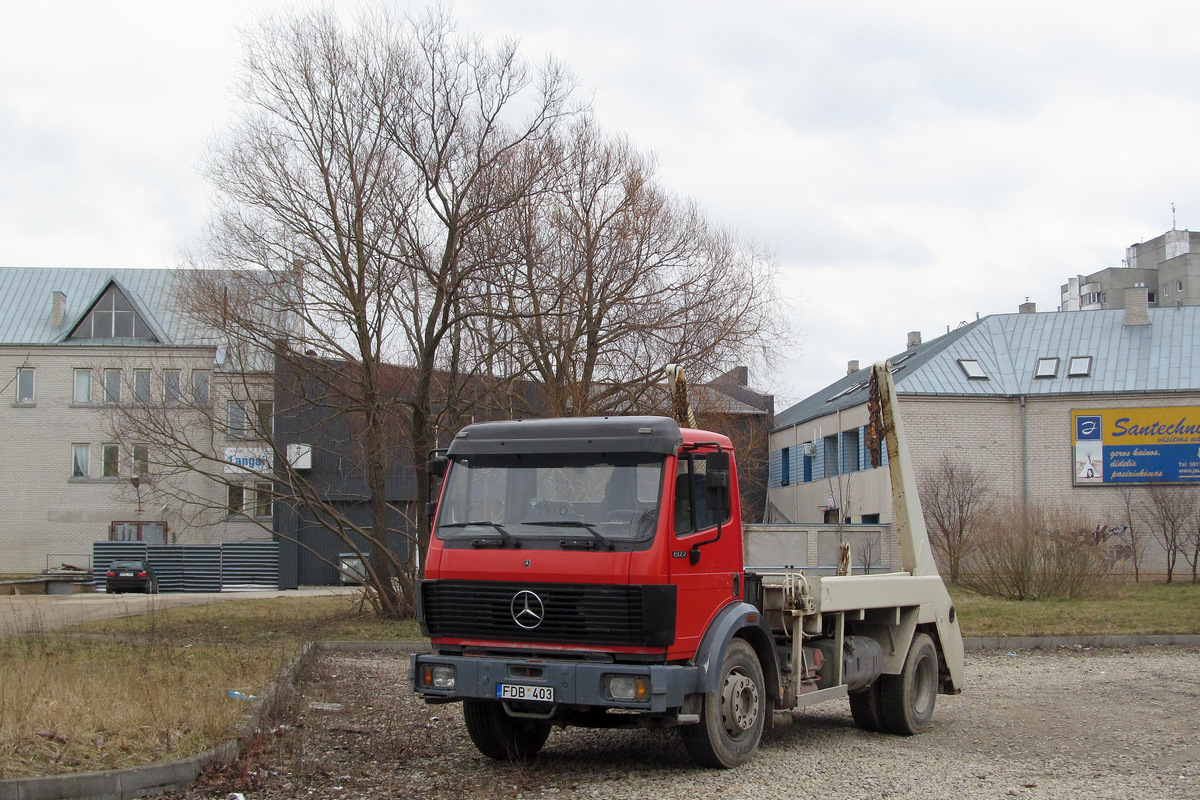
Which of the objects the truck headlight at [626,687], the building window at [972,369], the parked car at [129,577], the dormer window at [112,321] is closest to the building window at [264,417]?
the truck headlight at [626,687]

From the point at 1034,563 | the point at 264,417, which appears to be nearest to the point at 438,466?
the point at 264,417

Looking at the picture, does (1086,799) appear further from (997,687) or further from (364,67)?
(364,67)

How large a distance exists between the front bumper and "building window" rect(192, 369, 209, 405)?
1387 cm

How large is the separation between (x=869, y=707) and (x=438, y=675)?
443 cm

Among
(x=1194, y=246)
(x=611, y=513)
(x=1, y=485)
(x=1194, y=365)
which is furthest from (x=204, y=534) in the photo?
(x=1194, y=246)

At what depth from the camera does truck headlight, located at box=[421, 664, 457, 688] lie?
779cm

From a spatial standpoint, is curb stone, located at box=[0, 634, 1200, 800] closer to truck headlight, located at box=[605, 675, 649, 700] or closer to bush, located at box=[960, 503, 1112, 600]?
truck headlight, located at box=[605, 675, 649, 700]

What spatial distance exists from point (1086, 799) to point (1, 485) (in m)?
47.2

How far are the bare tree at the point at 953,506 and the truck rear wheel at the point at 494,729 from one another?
18176 millimetres

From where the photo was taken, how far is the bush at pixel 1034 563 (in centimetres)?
2445

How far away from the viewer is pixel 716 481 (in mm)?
7852

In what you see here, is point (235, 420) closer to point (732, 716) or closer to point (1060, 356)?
point (732, 716)

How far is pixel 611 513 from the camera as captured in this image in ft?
25.1

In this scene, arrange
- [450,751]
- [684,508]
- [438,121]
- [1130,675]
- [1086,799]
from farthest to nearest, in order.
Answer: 1. [438,121]
2. [1130,675]
3. [450,751]
4. [684,508]
5. [1086,799]
